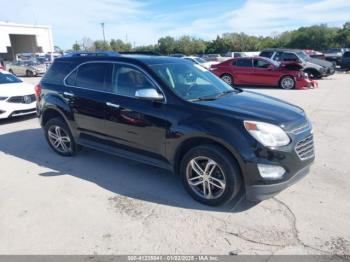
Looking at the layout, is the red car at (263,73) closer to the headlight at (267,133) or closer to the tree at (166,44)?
the headlight at (267,133)

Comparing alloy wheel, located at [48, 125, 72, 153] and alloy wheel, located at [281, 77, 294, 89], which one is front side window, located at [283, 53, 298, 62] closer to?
alloy wheel, located at [281, 77, 294, 89]

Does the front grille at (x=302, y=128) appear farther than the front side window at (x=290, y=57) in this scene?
No

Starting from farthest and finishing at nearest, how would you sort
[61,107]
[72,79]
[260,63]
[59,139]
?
[260,63]
[59,139]
[61,107]
[72,79]

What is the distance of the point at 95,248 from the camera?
3150mm

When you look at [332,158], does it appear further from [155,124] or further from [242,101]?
[155,124]

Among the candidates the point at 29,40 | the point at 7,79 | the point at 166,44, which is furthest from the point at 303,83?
the point at 166,44

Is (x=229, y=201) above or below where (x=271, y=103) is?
below

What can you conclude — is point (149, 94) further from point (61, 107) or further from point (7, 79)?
point (7, 79)

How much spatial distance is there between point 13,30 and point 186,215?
218 ft

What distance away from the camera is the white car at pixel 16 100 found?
8.40 metres

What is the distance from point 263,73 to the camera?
15.1 metres

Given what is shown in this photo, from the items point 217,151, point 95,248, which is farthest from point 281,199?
point 95,248

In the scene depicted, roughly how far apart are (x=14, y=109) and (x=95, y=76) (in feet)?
15.4

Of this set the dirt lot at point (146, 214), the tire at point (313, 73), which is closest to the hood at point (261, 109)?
the dirt lot at point (146, 214)
